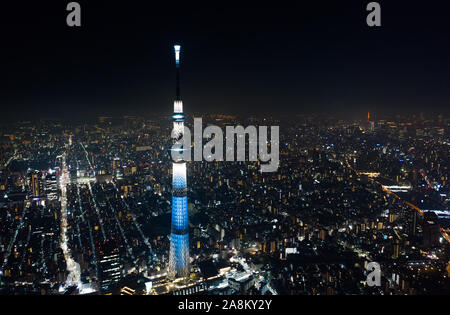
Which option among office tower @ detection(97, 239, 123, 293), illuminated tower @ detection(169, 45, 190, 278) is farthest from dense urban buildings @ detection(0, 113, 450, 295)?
illuminated tower @ detection(169, 45, 190, 278)

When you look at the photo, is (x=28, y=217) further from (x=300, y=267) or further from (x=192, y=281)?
(x=300, y=267)

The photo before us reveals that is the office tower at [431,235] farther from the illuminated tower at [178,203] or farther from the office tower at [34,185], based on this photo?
the office tower at [34,185]

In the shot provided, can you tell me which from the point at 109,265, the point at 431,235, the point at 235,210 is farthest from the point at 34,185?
the point at 431,235

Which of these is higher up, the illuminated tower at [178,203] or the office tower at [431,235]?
the illuminated tower at [178,203]

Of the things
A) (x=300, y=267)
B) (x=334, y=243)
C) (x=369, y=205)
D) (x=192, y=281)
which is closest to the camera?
(x=192, y=281)

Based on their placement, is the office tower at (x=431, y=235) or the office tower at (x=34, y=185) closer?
the office tower at (x=431, y=235)

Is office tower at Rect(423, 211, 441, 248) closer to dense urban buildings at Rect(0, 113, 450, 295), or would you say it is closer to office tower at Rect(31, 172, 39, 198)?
dense urban buildings at Rect(0, 113, 450, 295)

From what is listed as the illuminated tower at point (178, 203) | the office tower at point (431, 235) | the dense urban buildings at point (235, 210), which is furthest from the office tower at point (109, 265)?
the office tower at point (431, 235)
